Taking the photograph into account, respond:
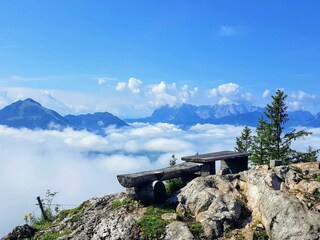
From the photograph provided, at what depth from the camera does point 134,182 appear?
71.0 feet

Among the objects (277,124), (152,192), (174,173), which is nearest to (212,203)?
(152,192)

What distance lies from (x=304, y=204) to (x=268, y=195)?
163 cm

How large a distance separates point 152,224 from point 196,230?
7.75ft

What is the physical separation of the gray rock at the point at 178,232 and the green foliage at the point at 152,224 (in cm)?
35

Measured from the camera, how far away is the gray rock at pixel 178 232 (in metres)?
17.7

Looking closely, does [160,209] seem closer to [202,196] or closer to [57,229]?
[202,196]

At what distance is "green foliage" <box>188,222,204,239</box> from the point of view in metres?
17.8

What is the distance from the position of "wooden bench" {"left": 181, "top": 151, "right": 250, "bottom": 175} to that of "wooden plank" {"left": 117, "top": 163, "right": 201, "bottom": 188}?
1.40ft

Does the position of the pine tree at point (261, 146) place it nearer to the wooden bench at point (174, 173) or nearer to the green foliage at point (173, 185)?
the wooden bench at point (174, 173)

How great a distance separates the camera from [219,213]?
739 inches

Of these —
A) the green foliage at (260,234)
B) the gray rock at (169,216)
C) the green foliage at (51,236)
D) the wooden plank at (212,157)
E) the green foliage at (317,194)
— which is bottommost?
the green foliage at (51,236)

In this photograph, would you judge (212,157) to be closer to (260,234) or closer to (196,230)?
(196,230)

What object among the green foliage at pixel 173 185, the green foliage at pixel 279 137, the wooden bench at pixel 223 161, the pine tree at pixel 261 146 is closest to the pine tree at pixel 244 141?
the pine tree at pixel 261 146

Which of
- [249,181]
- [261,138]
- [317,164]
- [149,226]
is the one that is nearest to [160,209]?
[149,226]
